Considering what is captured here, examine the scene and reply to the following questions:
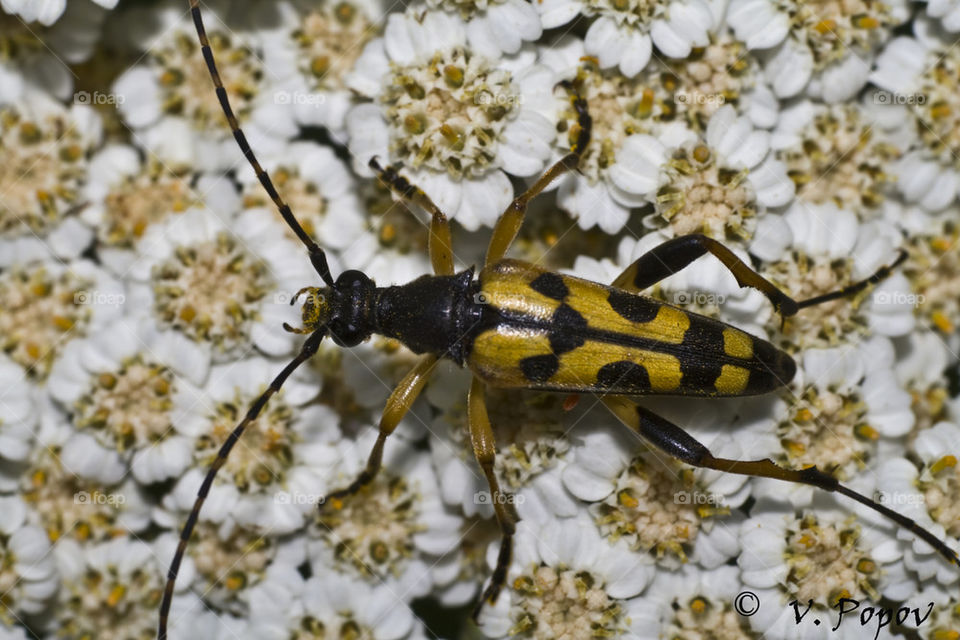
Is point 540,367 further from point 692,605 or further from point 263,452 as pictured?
point 263,452

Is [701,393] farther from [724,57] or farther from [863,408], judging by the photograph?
[724,57]

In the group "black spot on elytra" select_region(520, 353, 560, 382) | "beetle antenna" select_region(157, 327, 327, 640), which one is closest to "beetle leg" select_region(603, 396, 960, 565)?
"black spot on elytra" select_region(520, 353, 560, 382)

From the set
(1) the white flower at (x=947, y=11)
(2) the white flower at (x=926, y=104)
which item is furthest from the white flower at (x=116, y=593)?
(1) the white flower at (x=947, y=11)

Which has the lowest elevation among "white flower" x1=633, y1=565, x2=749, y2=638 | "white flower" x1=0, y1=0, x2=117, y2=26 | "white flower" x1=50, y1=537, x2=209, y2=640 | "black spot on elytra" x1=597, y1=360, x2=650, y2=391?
"white flower" x1=633, y1=565, x2=749, y2=638

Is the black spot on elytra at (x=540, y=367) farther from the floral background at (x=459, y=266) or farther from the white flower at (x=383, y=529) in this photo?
the white flower at (x=383, y=529)

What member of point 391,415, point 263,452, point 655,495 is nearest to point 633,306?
point 655,495

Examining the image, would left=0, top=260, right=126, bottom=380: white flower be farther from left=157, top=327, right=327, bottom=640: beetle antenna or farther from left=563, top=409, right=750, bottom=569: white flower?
left=563, top=409, right=750, bottom=569: white flower

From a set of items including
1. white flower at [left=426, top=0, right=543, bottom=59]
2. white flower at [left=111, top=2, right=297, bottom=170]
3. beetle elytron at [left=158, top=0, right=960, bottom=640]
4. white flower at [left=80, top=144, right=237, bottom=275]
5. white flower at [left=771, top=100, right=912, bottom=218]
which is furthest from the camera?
white flower at [left=111, top=2, right=297, bottom=170]
